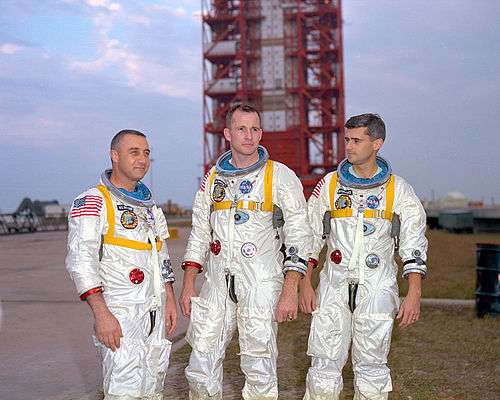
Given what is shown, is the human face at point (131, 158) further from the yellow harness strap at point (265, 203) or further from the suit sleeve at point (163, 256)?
the yellow harness strap at point (265, 203)

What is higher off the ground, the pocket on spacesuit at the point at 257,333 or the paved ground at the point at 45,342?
the pocket on spacesuit at the point at 257,333

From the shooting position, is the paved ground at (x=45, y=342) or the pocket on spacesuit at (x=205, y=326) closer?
the pocket on spacesuit at (x=205, y=326)

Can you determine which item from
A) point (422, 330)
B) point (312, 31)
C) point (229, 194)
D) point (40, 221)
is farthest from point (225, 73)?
point (229, 194)

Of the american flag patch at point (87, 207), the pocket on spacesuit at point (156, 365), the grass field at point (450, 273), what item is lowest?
the grass field at point (450, 273)

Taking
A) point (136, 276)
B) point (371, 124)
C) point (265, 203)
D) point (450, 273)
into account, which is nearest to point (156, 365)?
point (136, 276)

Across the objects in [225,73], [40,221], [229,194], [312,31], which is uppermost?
[312,31]

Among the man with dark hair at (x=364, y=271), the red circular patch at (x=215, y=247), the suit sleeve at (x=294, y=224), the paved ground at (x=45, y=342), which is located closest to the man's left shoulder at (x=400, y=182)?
the man with dark hair at (x=364, y=271)

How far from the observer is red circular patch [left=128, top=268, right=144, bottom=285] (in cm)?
423

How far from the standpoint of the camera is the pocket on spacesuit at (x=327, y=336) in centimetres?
464

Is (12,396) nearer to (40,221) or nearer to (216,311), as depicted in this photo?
(216,311)

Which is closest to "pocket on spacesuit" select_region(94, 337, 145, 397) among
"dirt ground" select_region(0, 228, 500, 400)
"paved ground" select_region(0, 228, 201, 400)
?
"dirt ground" select_region(0, 228, 500, 400)

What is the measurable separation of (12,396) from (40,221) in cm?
4269

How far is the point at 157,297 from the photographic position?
4348 mm

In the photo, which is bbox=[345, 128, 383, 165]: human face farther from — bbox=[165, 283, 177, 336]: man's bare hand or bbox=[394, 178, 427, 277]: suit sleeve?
bbox=[165, 283, 177, 336]: man's bare hand
